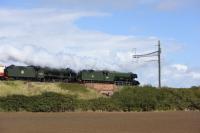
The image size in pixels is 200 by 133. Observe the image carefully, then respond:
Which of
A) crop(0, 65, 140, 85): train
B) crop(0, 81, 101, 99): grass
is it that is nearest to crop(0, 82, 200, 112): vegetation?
crop(0, 81, 101, 99): grass

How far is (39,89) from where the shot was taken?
2494 inches

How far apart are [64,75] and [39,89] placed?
1518cm

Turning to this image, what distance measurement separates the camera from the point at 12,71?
73.0 meters

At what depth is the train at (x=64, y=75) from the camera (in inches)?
2869

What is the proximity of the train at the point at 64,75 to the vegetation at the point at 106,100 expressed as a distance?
7.69m

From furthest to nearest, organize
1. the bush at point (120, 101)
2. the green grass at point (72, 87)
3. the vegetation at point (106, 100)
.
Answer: the green grass at point (72, 87)
the vegetation at point (106, 100)
the bush at point (120, 101)

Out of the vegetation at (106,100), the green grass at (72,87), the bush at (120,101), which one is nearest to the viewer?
the bush at (120,101)

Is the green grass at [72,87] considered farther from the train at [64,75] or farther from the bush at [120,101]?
the train at [64,75]

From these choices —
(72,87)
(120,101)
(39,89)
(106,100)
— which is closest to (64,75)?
(72,87)

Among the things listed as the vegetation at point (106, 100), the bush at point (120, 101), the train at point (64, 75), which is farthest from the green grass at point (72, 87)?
the train at point (64, 75)

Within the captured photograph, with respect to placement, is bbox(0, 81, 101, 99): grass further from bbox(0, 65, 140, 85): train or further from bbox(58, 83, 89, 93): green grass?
bbox(0, 65, 140, 85): train

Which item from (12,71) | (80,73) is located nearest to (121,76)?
(80,73)

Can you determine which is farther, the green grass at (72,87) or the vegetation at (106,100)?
the green grass at (72,87)

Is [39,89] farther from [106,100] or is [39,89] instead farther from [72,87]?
[106,100]
